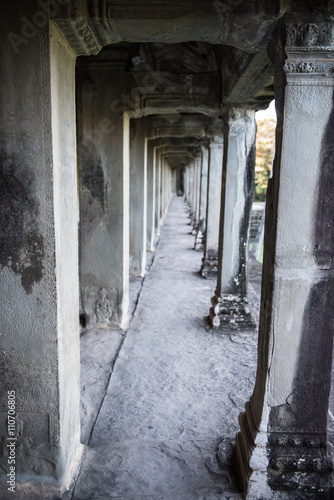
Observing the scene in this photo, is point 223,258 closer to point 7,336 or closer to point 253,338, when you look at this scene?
point 253,338

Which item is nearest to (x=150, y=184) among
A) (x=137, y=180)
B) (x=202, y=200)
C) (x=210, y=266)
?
(x=202, y=200)

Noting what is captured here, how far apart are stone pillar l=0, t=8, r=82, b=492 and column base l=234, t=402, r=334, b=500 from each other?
4.54ft

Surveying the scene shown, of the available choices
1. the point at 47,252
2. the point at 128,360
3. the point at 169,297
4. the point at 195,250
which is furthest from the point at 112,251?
the point at 195,250

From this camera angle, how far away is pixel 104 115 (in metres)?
5.50

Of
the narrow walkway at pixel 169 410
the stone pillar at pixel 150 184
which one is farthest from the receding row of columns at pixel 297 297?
the stone pillar at pixel 150 184

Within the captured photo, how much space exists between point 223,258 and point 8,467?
420 cm

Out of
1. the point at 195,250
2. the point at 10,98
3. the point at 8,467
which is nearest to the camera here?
the point at 10,98

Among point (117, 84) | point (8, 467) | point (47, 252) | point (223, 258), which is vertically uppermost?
point (117, 84)

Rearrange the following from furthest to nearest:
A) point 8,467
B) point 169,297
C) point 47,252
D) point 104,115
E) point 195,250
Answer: point 195,250 < point 169,297 < point 104,115 < point 8,467 < point 47,252

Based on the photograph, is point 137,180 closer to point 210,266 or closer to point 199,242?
point 210,266

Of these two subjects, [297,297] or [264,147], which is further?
[264,147]

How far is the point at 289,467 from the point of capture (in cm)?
276

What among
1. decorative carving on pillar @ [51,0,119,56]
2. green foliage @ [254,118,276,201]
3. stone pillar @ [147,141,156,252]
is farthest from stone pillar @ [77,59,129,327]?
green foliage @ [254,118,276,201]

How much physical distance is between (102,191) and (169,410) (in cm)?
315
